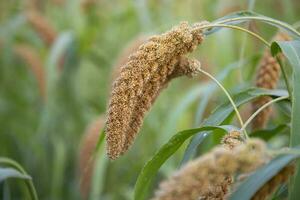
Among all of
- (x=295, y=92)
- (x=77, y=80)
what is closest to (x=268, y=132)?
(x=295, y=92)

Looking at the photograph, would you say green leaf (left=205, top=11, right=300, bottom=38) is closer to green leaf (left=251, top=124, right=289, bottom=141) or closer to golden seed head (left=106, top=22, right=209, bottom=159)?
golden seed head (left=106, top=22, right=209, bottom=159)

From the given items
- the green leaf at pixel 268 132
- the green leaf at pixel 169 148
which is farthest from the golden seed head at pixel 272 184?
the green leaf at pixel 268 132

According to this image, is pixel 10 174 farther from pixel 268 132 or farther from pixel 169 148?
pixel 268 132

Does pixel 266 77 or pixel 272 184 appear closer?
pixel 272 184

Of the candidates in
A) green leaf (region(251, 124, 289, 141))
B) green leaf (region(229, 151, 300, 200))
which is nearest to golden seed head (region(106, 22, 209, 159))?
green leaf (region(229, 151, 300, 200))

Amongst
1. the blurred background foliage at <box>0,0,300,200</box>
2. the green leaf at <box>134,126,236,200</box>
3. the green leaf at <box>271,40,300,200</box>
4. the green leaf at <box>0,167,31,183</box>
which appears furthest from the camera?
the blurred background foliage at <box>0,0,300,200</box>
